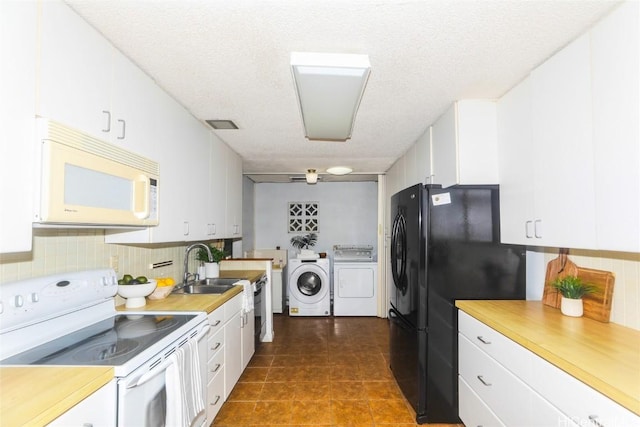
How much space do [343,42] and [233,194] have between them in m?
2.22

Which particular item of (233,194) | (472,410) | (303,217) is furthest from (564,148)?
(303,217)

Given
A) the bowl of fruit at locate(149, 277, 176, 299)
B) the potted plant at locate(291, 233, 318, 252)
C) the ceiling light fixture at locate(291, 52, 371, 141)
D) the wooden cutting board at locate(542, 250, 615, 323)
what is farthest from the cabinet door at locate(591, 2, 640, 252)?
the potted plant at locate(291, 233, 318, 252)

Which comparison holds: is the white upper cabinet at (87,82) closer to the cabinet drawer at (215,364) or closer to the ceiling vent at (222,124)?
the ceiling vent at (222,124)

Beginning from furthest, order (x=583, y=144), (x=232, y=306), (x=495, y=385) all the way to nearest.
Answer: (x=232, y=306) → (x=495, y=385) → (x=583, y=144)

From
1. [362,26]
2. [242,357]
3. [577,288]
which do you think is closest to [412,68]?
[362,26]

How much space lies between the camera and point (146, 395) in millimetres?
1222

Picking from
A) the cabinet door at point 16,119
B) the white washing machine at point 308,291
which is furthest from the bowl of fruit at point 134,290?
the white washing machine at point 308,291

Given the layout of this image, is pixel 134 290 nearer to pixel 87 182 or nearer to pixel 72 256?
pixel 72 256

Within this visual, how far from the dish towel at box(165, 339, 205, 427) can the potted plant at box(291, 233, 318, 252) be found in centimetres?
361

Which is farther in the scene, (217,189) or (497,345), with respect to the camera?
(217,189)

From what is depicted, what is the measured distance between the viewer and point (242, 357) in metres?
2.61

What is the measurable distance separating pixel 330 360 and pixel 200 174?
220 cm

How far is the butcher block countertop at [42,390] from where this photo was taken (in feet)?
2.62

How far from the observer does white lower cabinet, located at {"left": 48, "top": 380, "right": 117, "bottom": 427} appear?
892 mm
